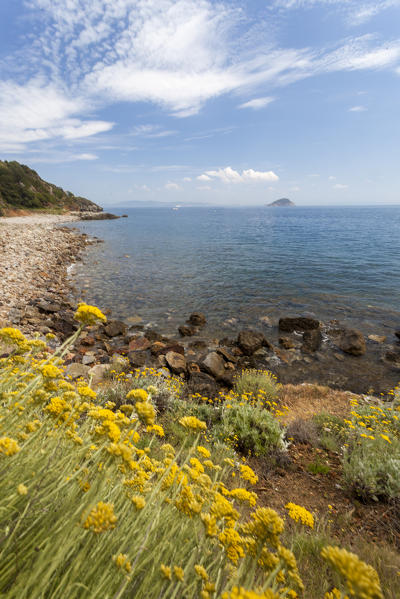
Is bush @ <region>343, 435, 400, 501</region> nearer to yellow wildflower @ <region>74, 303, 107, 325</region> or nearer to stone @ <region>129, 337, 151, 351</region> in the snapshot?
yellow wildflower @ <region>74, 303, 107, 325</region>

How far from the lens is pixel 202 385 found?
25.9 ft

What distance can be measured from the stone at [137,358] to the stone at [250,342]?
4.09 metres

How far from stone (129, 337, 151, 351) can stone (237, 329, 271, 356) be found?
13.1ft

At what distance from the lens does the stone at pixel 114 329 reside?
11696mm

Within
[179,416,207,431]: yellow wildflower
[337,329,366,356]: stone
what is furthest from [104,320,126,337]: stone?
[179,416,207,431]: yellow wildflower

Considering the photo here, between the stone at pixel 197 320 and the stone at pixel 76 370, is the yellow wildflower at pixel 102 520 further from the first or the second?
the stone at pixel 197 320

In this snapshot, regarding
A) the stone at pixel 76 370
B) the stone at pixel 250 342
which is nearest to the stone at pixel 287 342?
the stone at pixel 250 342

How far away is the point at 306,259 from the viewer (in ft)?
96.6

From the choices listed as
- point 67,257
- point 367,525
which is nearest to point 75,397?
point 367,525

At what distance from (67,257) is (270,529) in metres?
27.4

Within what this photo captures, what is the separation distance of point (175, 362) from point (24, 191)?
7688 cm

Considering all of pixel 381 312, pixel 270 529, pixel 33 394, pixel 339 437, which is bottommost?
pixel 381 312

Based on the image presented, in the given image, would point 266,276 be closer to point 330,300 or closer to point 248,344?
point 330,300

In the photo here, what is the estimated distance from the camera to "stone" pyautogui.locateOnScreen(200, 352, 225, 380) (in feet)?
30.1
